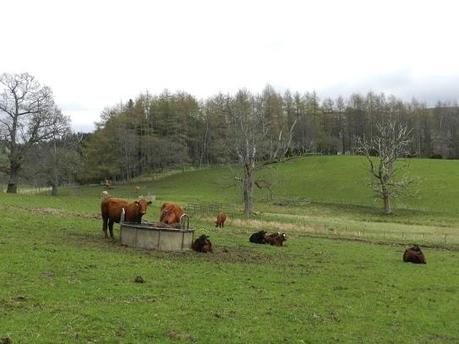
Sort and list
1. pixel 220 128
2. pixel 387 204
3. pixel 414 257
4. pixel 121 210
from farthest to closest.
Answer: pixel 220 128
pixel 387 204
pixel 414 257
pixel 121 210

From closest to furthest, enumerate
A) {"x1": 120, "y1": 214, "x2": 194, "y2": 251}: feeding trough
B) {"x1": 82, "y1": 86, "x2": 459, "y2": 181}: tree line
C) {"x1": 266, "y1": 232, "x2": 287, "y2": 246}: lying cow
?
1. {"x1": 120, "y1": 214, "x2": 194, "y2": 251}: feeding trough
2. {"x1": 266, "y1": 232, "x2": 287, "y2": 246}: lying cow
3. {"x1": 82, "y1": 86, "x2": 459, "y2": 181}: tree line

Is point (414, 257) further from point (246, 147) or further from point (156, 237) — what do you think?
point (246, 147)

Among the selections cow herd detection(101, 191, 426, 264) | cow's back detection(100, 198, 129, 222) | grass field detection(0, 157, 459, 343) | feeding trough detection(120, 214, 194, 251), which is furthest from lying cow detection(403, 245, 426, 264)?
cow's back detection(100, 198, 129, 222)

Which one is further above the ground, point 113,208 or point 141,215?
point 113,208

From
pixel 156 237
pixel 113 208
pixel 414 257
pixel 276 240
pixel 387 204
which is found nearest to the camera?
pixel 156 237

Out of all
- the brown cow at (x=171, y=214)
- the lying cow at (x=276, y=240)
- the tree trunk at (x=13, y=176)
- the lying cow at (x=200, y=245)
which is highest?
the tree trunk at (x=13, y=176)

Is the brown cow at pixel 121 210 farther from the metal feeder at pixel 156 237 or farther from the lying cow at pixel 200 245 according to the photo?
the lying cow at pixel 200 245

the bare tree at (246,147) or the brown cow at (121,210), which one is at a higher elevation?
the bare tree at (246,147)

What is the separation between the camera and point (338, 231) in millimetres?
39781

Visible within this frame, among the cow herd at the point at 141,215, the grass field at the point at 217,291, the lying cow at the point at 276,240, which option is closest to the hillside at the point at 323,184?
the lying cow at the point at 276,240

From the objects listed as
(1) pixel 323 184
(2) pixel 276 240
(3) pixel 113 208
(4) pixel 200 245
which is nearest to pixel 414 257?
(2) pixel 276 240

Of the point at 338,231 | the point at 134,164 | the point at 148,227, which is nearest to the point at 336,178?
the point at 134,164

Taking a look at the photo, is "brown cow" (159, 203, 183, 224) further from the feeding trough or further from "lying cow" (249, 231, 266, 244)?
"lying cow" (249, 231, 266, 244)

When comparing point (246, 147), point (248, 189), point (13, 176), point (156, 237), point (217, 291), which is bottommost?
point (217, 291)
